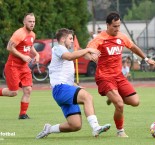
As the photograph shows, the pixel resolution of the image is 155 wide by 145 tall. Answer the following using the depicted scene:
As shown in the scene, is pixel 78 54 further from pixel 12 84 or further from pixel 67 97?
pixel 12 84

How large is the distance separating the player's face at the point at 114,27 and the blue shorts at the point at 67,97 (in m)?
1.37

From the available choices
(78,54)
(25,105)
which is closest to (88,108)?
(78,54)

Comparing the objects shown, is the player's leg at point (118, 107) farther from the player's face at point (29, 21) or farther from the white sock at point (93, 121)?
the player's face at point (29, 21)

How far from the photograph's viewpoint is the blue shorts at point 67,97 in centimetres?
1259

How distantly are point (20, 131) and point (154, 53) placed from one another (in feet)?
90.6

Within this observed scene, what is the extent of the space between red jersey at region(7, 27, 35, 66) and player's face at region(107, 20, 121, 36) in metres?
3.73

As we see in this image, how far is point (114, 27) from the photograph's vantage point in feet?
44.1

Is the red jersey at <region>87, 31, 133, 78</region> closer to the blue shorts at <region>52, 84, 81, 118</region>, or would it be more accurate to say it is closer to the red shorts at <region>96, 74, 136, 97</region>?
the red shorts at <region>96, 74, 136, 97</region>

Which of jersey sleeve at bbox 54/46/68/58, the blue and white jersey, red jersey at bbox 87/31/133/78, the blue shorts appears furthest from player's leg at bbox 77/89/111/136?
red jersey at bbox 87/31/133/78

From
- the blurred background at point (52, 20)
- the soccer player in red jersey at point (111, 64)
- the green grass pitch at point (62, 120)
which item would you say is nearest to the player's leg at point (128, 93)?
the soccer player in red jersey at point (111, 64)

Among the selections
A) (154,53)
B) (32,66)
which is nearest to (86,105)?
(32,66)

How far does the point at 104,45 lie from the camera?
13.6 m

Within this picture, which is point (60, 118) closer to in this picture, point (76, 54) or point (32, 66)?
point (76, 54)

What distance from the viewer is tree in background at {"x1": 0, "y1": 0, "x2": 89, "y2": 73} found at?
34750mm
